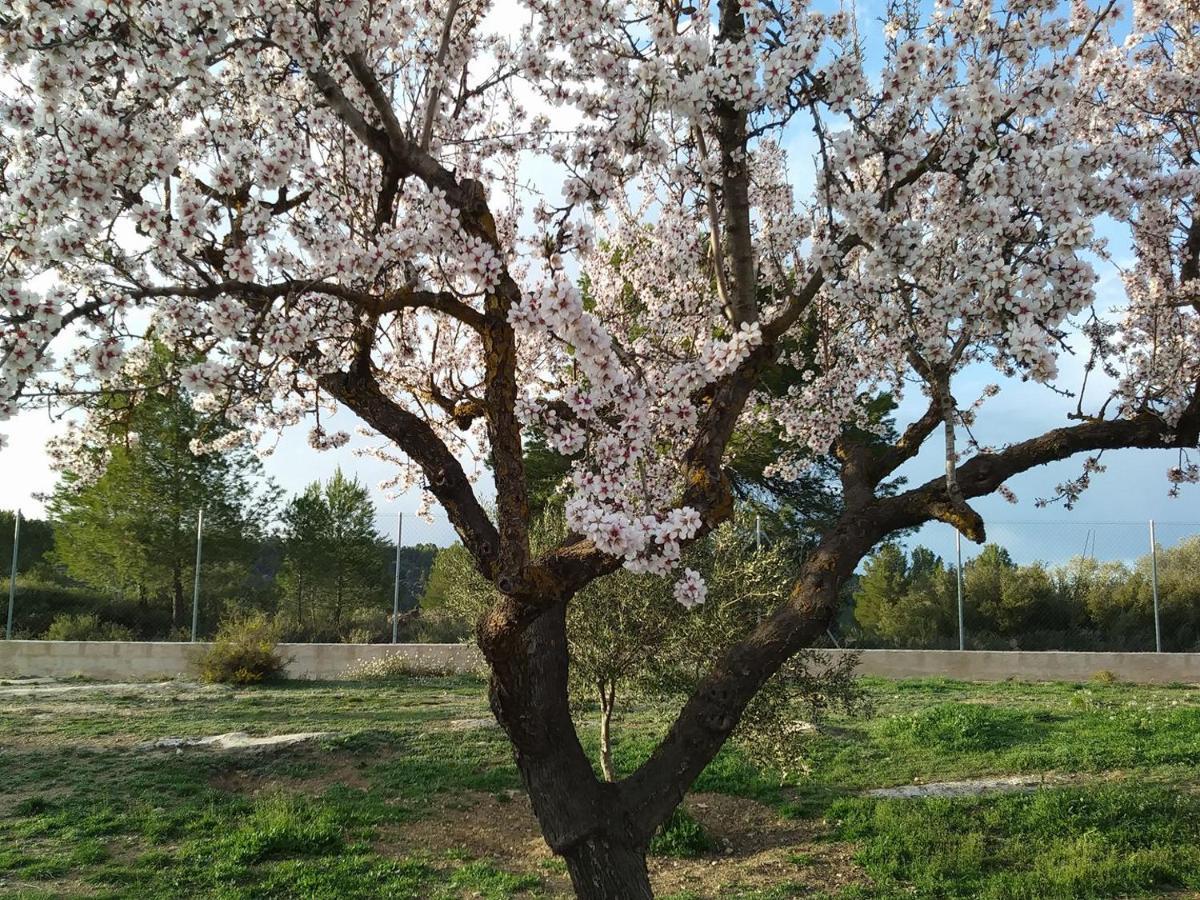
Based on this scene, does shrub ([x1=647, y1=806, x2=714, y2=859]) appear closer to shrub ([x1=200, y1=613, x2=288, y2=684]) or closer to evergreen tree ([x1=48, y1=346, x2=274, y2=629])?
shrub ([x1=200, y1=613, x2=288, y2=684])

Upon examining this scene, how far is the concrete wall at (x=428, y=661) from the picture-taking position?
14.3 meters

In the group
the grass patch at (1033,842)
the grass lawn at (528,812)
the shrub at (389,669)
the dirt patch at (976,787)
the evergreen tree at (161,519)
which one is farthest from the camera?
the evergreen tree at (161,519)

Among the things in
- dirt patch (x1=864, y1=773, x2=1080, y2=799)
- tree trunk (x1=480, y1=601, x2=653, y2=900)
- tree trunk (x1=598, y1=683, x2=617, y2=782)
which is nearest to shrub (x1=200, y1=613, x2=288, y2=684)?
tree trunk (x1=598, y1=683, x2=617, y2=782)

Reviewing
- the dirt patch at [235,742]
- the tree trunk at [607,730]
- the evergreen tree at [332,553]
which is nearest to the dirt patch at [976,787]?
the tree trunk at [607,730]

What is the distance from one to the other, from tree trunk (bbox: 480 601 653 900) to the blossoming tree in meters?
0.01

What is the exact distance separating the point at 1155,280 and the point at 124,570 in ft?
66.8

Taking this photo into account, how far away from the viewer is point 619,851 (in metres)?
4.32

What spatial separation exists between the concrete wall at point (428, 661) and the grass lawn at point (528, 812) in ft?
13.2

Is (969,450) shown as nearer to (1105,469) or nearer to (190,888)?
(1105,469)

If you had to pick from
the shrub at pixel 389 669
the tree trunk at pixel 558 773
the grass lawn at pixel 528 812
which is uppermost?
the tree trunk at pixel 558 773

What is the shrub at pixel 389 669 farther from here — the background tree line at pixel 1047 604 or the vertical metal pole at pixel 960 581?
the vertical metal pole at pixel 960 581

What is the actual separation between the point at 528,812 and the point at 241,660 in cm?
746

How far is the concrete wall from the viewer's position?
562 inches

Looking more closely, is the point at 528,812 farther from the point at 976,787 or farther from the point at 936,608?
the point at 936,608
